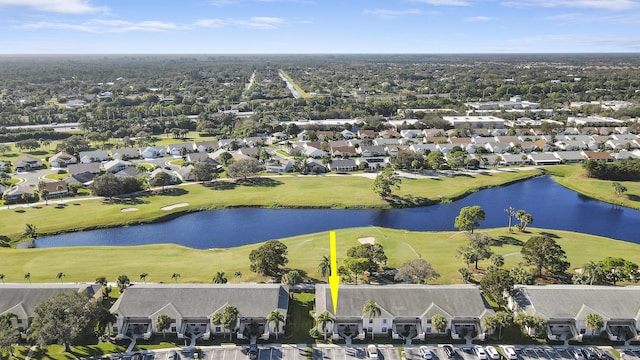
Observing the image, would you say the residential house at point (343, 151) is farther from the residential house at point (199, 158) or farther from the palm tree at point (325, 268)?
the palm tree at point (325, 268)

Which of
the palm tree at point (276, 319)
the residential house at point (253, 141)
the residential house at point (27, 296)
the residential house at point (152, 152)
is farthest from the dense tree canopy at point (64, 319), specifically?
the residential house at point (253, 141)

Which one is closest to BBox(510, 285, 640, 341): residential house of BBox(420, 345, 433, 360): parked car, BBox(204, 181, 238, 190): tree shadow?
BBox(420, 345, 433, 360): parked car

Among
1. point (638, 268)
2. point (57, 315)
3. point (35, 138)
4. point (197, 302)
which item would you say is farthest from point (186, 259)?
point (35, 138)

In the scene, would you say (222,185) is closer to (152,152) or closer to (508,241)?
(152,152)

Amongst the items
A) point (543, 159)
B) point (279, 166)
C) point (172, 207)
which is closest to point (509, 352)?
point (172, 207)

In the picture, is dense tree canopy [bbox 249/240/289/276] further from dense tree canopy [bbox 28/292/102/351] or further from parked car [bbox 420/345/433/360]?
parked car [bbox 420/345/433/360]

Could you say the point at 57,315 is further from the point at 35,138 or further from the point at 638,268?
the point at 35,138
